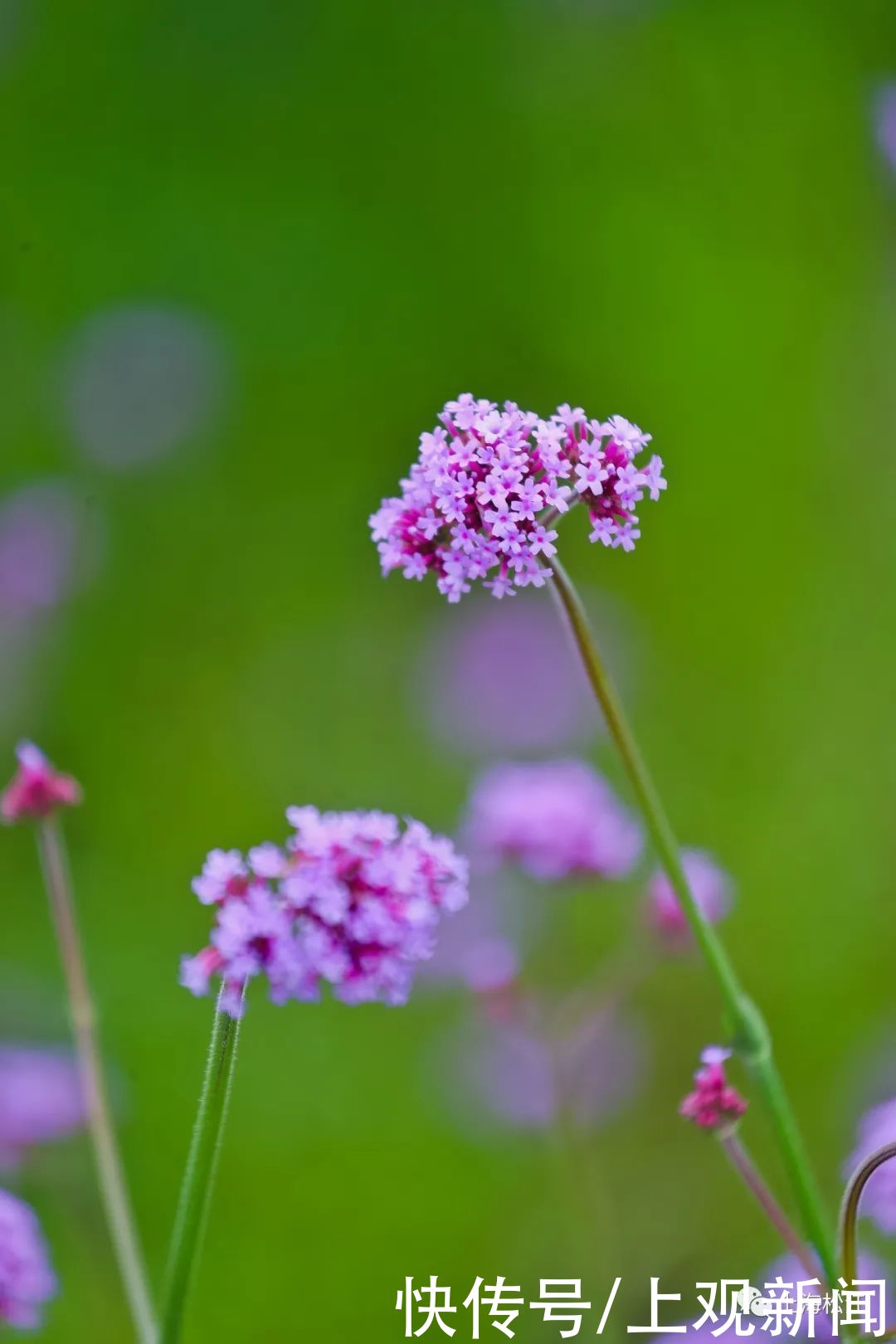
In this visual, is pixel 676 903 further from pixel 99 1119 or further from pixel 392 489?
pixel 392 489

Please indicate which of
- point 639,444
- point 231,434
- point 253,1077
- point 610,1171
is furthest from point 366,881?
point 231,434

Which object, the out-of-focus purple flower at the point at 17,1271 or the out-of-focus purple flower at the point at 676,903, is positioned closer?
the out-of-focus purple flower at the point at 17,1271

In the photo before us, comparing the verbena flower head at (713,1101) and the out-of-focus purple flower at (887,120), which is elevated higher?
the out-of-focus purple flower at (887,120)

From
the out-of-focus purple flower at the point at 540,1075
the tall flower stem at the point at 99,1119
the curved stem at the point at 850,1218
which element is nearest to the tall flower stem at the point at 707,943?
the curved stem at the point at 850,1218

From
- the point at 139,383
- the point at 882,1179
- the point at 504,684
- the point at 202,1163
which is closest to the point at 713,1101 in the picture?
the point at 882,1179

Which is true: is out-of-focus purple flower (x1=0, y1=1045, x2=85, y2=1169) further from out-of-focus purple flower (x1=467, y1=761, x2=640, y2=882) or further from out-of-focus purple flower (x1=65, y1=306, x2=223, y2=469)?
out-of-focus purple flower (x1=65, y1=306, x2=223, y2=469)

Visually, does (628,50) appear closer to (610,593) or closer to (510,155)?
(510,155)

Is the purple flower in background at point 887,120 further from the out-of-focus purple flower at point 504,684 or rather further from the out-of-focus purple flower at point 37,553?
the out-of-focus purple flower at point 37,553

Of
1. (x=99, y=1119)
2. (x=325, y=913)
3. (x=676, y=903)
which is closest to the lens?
(x=325, y=913)
